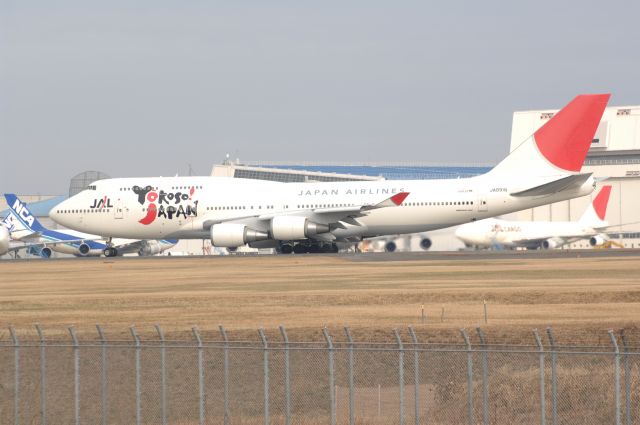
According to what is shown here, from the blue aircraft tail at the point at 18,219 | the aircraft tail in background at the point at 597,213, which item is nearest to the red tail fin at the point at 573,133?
the aircraft tail in background at the point at 597,213

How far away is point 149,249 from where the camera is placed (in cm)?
9431

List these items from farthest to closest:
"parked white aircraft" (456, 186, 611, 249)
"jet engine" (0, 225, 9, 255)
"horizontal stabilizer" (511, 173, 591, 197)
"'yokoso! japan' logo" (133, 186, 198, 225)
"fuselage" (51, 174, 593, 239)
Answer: "parked white aircraft" (456, 186, 611, 249), "jet engine" (0, 225, 9, 255), "'yokoso! japan' logo" (133, 186, 198, 225), "fuselage" (51, 174, 593, 239), "horizontal stabilizer" (511, 173, 591, 197)

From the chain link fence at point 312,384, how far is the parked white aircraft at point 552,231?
64.5 m

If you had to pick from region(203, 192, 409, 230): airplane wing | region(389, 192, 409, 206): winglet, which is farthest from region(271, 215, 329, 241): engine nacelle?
region(389, 192, 409, 206): winglet

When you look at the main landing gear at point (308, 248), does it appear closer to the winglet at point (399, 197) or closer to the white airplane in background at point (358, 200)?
the white airplane in background at point (358, 200)

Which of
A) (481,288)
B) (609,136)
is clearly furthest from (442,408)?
(609,136)

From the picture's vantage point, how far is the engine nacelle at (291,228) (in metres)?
58.3

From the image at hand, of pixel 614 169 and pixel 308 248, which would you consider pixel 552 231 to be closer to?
pixel 614 169

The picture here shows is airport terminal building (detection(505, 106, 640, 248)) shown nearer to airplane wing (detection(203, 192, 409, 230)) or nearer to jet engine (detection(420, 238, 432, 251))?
jet engine (detection(420, 238, 432, 251))

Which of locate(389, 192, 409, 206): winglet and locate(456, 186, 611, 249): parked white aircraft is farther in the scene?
locate(456, 186, 611, 249): parked white aircraft

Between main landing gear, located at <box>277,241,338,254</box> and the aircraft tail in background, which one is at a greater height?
the aircraft tail in background

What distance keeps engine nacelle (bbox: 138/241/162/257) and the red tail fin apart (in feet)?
143

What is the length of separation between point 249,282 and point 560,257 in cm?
1897

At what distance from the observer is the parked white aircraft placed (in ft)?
286
